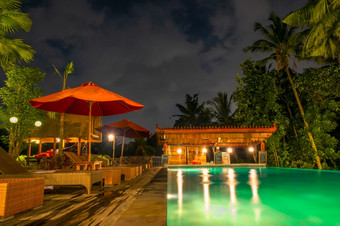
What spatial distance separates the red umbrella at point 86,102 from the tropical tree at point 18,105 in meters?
7.10

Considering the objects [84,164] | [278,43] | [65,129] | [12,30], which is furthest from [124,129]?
[278,43]

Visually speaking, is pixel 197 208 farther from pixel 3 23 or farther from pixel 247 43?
pixel 247 43

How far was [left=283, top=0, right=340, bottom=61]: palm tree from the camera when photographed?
10.6m

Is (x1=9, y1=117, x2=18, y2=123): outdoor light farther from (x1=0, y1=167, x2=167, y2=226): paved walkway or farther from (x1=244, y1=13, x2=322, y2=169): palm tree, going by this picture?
(x1=244, y1=13, x2=322, y2=169): palm tree

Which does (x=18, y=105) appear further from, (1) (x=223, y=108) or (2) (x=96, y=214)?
(1) (x=223, y=108)

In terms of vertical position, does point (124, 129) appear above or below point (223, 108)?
below

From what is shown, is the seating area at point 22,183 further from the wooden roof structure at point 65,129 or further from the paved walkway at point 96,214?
the wooden roof structure at point 65,129

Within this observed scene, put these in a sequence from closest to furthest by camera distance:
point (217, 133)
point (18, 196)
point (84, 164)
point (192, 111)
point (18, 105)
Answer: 1. point (18, 196)
2. point (84, 164)
3. point (18, 105)
4. point (217, 133)
5. point (192, 111)

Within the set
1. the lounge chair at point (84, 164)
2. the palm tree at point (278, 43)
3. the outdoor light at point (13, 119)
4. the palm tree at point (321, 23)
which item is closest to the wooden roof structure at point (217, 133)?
the palm tree at point (278, 43)

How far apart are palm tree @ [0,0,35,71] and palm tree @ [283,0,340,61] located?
13.4 metres

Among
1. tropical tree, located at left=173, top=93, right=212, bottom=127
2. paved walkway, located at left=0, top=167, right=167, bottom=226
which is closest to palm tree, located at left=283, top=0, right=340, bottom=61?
paved walkway, located at left=0, top=167, right=167, bottom=226

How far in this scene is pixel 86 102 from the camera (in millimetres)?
6250

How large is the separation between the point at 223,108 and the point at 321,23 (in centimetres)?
1472

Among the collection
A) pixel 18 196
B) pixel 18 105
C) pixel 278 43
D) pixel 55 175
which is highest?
pixel 278 43
